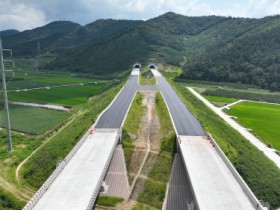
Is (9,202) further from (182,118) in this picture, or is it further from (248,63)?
(248,63)

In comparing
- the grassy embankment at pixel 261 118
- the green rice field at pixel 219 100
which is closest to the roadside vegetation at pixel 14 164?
the grassy embankment at pixel 261 118

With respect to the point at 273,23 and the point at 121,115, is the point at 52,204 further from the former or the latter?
the point at 273,23

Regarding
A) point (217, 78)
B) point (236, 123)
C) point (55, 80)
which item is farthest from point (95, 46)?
point (236, 123)

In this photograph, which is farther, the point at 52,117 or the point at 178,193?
the point at 52,117

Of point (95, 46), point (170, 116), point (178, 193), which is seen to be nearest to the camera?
point (178, 193)

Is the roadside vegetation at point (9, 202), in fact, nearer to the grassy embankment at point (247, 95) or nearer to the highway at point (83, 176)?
the highway at point (83, 176)

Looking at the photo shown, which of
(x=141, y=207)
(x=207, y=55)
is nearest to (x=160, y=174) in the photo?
(x=141, y=207)
